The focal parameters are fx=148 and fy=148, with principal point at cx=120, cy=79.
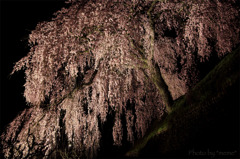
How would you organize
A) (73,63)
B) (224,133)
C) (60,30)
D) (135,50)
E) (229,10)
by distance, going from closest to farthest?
(224,133) → (229,10) → (73,63) → (60,30) → (135,50)

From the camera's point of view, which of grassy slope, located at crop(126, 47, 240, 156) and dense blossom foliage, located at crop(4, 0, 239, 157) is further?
dense blossom foliage, located at crop(4, 0, 239, 157)

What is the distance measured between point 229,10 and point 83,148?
18.1 feet

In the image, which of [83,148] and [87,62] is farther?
[87,62]

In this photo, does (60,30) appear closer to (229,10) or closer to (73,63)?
(73,63)

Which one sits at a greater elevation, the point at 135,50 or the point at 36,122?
the point at 135,50

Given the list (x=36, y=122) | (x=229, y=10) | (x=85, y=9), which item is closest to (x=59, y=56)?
(x=85, y=9)

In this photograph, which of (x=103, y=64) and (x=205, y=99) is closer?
(x=205, y=99)

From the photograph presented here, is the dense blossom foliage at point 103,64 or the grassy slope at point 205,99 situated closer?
the grassy slope at point 205,99

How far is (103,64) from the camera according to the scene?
4.43 m

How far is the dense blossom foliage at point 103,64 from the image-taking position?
4047 mm

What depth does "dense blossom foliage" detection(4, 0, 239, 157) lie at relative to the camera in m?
4.05

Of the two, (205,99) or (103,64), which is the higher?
(205,99)

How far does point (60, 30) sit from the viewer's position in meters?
4.60

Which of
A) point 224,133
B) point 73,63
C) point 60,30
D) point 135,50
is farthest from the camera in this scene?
point 135,50
